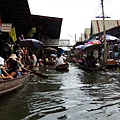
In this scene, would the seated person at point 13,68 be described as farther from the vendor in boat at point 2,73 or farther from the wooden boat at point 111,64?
the wooden boat at point 111,64

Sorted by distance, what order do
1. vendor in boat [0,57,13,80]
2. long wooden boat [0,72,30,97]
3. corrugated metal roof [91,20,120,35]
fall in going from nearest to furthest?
long wooden boat [0,72,30,97] → vendor in boat [0,57,13,80] → corrugated metal roof [91,20,120,35]

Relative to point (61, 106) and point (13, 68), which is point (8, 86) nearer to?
point (13, 68)

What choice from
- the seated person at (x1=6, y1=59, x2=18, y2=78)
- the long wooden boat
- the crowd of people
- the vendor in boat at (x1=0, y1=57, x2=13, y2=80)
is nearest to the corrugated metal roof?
the crowd of people

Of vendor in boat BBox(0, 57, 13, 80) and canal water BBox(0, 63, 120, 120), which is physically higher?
vendor in boat BBox(0, 57, 13, 80)

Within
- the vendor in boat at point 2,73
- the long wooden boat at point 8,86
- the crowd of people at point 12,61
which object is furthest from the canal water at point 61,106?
the crowd of people at point 12,61

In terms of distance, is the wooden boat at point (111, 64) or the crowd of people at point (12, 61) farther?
the wooden boat at point (111, 64)

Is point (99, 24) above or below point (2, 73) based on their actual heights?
above

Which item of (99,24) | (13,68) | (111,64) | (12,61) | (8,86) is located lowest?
(8,86)

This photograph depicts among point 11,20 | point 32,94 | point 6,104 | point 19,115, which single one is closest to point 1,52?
point 11,20

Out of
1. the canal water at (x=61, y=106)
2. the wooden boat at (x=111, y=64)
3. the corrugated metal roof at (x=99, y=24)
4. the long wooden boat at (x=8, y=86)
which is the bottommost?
the canal water at (x=61, y=106)

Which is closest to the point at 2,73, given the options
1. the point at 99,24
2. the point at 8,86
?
the point at 8,86

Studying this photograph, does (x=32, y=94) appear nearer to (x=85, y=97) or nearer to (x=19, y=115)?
(x=85, y=97)

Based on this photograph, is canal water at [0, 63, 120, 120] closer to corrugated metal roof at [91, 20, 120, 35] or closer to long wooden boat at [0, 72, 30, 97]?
long wooden boat at [0, 72, 30, 97]

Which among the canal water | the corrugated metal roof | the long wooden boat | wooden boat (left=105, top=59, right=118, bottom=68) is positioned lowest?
the canal water
